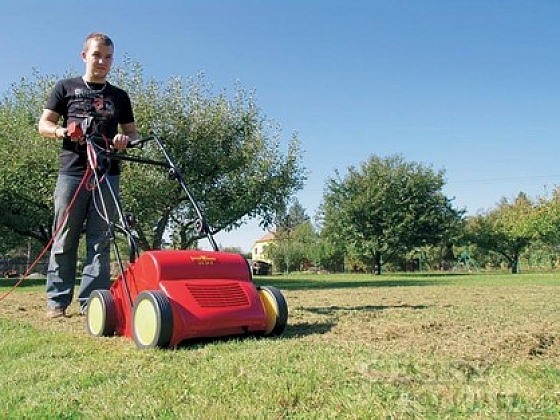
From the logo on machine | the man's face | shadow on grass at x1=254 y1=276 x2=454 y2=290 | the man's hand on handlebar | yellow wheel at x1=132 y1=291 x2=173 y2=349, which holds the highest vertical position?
the man's face

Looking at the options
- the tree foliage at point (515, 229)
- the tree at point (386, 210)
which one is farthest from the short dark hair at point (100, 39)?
the tree foliage at point (515, 229)

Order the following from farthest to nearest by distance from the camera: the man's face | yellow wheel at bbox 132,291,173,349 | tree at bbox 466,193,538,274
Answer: tree at bbox 466,193,538,274 → the man's face → yellow wheel at bbox 132,291,173,349

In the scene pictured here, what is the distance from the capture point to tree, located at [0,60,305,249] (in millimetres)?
17359

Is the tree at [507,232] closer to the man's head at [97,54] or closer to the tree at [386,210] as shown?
the tree at [386,210]

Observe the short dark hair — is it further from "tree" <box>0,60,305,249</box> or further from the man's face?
"tree" <box>0,60,305,249</box>

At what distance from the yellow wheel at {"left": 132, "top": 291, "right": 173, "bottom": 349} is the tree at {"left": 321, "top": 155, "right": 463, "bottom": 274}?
37743mm

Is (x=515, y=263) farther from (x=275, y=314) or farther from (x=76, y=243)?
(x=275, y=314)

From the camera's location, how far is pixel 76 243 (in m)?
5.93

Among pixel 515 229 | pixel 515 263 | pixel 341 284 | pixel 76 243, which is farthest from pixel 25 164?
pixel 515 263

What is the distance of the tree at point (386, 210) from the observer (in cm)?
4091

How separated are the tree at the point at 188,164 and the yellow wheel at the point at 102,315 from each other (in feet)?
40.9

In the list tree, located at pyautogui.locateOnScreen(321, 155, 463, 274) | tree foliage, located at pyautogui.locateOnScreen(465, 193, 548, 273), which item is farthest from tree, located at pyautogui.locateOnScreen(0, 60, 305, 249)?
tree foliage, located at pyautogui.locateOnScreen(465, 193, 548, 273)

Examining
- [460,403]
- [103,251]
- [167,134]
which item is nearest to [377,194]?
[167,134]

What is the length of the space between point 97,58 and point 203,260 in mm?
2600
